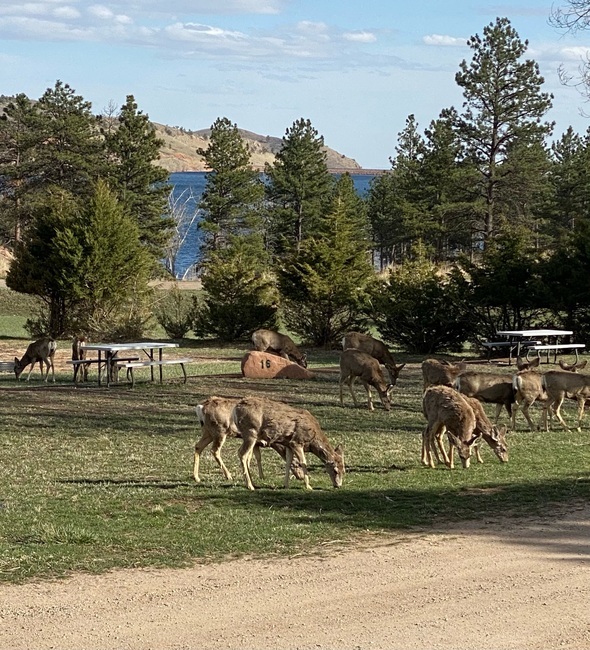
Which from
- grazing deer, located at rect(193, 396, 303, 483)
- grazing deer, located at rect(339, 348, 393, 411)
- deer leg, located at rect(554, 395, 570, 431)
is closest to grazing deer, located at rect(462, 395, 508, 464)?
grazing deer, located at rect(193, 396, 303, 483)

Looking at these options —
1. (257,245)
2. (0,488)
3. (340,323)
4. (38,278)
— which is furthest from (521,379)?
(257,245)

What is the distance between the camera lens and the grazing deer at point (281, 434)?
12.7m

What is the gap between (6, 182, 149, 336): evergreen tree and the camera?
4256cm

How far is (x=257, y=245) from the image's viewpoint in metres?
80.1

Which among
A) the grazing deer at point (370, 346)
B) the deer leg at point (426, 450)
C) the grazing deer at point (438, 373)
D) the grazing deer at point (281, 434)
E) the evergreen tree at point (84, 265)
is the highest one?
the evergreen tree at point (84, 265)

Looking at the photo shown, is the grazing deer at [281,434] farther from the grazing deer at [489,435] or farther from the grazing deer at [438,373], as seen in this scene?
the grazing deer at [438,373]

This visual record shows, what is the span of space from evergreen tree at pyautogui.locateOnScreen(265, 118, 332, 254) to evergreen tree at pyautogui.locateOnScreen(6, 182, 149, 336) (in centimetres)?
3608

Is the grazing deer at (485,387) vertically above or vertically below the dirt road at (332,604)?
above

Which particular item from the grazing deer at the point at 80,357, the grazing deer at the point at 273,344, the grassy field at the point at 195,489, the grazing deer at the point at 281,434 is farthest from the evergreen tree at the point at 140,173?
the grazing deer at the point at 281,434

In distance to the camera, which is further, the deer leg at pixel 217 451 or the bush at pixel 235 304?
the bush at pixel 235 304

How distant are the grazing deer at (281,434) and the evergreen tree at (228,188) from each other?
6352 cm

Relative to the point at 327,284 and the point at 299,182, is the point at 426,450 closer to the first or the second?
the point at 327,284

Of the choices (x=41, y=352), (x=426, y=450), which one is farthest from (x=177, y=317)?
(x=426, y=450)

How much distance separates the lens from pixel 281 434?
12.8 m
